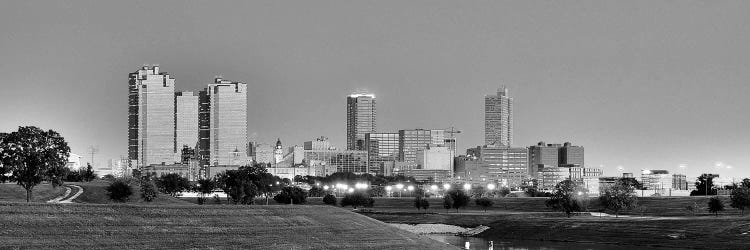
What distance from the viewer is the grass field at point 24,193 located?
101925 mm

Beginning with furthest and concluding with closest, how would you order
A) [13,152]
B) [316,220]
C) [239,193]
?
[239,193] → [13,152] → [316,220]

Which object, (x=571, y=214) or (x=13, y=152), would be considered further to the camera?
(x=571, y=214)

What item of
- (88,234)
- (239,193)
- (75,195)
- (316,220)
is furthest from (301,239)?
(239,193)

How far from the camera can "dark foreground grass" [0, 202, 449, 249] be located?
173 feet

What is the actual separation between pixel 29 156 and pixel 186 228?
86.9 feet

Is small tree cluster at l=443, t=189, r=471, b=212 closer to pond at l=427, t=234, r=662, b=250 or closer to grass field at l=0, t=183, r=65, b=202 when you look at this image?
pond at l=427, t=234, r=662, b=250

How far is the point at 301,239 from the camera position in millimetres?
66562

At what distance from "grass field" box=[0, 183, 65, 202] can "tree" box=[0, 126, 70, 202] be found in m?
18.9

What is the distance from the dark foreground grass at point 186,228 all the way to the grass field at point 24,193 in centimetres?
3999

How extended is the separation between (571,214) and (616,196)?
7454mm

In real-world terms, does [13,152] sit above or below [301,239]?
above

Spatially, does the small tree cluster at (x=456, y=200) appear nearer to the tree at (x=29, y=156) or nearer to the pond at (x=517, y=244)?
the pond at (x=517, y=244)

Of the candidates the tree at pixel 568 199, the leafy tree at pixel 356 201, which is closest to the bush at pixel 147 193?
the tree at pixel 568 199

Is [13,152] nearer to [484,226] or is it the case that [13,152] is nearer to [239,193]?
[239,193]
